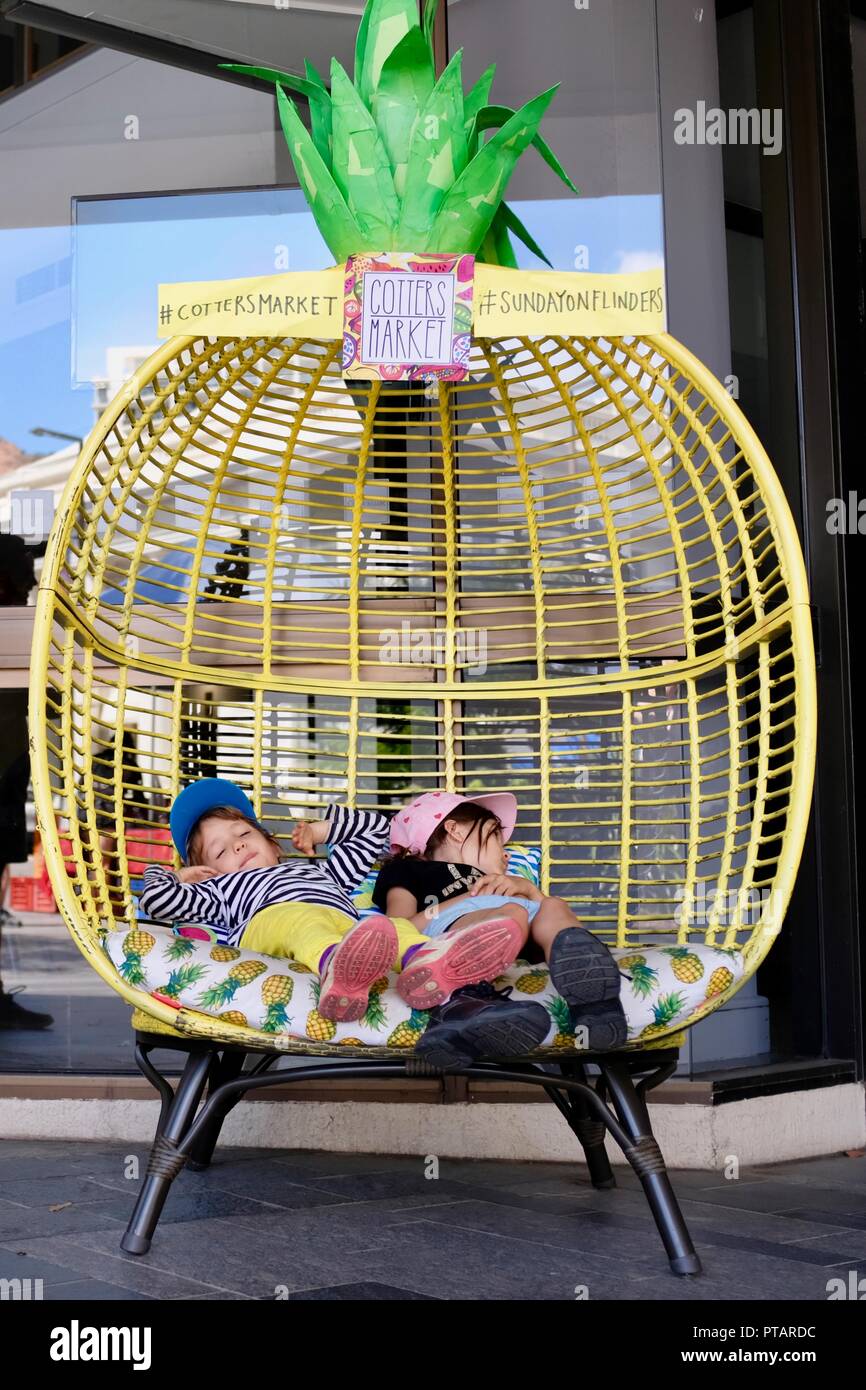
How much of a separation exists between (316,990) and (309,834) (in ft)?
1.97

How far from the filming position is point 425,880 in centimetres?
226

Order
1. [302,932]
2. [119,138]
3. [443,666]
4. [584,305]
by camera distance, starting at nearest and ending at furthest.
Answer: [302,932], [584,305], [443,666], [119,138]

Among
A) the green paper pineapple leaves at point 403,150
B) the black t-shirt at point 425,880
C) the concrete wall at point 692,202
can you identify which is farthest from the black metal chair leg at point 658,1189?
the concrete wall at point 692,202

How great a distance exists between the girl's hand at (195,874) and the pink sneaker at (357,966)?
0.53 meters

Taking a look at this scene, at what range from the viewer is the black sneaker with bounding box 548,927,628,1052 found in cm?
173

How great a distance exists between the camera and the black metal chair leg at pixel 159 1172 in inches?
72.8

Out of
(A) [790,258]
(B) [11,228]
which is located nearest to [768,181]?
(A) [790,258]

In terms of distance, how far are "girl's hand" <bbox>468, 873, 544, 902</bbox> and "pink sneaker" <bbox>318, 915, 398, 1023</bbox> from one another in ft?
1.33

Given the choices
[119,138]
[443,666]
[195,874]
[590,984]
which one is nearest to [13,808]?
[195,874]

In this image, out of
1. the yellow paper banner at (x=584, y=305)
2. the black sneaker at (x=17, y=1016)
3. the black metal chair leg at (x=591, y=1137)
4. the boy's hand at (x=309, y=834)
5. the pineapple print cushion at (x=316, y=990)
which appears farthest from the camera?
the black sneaker at (x=17, y=1016)

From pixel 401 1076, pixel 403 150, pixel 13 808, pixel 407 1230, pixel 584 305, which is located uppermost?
pixel 403 150

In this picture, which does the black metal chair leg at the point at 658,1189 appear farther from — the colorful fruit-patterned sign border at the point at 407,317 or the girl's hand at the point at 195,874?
the colorful fruit-patterned sign border at the point at 407,317

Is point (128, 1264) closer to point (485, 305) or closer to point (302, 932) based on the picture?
point (302, 932)
